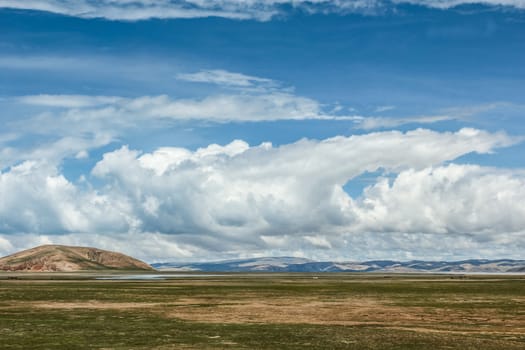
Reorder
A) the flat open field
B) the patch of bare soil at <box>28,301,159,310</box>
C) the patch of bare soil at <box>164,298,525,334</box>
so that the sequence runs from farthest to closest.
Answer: the patch of bare soil at <box>28,301,159,310</box> → the patch of bare soil at <box>164,298,525,334</box> → the flat open field

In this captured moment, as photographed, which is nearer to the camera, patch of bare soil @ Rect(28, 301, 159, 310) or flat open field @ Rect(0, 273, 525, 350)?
flat open field @ Rect(0, 273, 525, 350)

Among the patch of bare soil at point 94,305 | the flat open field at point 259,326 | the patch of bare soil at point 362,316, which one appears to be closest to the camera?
the flat open field at point 259,326

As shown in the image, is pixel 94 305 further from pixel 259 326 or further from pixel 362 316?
pixel 362 316

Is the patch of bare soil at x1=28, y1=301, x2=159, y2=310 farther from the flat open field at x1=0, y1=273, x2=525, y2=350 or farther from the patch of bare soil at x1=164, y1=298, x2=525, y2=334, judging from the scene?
the patch of bare soil at x1=164, y1=298, x2=525, y2=334

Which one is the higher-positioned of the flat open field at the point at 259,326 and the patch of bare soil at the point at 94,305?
the patch of bare soil at the point at 94,305

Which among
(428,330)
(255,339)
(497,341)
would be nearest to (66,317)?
(255,339)

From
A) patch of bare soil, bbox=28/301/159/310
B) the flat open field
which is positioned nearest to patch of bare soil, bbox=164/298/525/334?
the flat open field

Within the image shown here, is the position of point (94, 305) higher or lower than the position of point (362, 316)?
higher

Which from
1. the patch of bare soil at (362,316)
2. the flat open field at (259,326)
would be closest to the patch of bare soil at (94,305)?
the flat open field at (259,326)

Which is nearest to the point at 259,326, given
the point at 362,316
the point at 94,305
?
the point at 362,316

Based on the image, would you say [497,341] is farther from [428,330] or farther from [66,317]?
[66,317]

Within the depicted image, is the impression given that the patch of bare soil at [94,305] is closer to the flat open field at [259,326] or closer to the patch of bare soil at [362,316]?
the flat open field at [259,326]

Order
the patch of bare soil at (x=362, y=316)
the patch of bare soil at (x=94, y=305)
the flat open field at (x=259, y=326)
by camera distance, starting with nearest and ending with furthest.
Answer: the flat open field at (x=259, y=326) < the patch of bare soil at (x=362, y=316) < the patch of bare soil at (x=94, y=305)

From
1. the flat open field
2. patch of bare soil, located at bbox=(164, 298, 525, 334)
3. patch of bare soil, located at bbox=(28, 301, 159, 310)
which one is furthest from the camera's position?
patch of bare soil, located at bbox=(28, 301, 159, 310)
